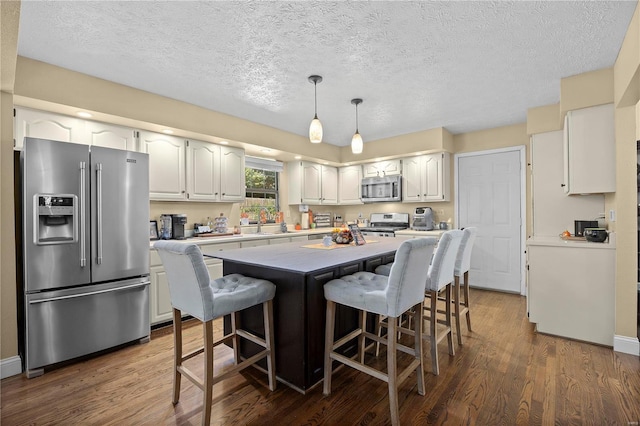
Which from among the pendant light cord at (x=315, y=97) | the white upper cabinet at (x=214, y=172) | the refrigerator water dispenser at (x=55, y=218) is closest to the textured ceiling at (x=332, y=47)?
the pendant light cord at (x=315, y=97)

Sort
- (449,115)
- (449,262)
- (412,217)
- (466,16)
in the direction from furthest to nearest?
1. (412,217)
2. (449,115)
3. (449,262)
4. (466,16)

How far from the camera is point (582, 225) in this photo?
3080mm

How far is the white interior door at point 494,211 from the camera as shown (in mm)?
4387

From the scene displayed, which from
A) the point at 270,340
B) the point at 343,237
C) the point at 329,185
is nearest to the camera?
the point at 270,340

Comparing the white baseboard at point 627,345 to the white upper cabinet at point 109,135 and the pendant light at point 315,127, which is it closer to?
the pendant light at point 315,127

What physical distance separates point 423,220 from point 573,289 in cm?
225

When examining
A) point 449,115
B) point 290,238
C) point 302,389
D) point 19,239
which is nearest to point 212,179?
point 290,238

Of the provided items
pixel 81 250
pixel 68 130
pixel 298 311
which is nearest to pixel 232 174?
pixel 68 130

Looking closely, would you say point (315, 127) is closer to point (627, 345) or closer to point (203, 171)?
point (203, 171)

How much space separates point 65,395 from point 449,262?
2869 millimetres

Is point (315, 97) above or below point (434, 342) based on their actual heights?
above

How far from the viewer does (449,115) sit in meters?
3.98

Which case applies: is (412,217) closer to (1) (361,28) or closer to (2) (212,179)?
(2) (212,179)

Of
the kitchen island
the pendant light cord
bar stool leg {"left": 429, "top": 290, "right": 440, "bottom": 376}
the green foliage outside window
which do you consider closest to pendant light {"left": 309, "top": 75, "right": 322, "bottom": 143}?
the pendant light cord
